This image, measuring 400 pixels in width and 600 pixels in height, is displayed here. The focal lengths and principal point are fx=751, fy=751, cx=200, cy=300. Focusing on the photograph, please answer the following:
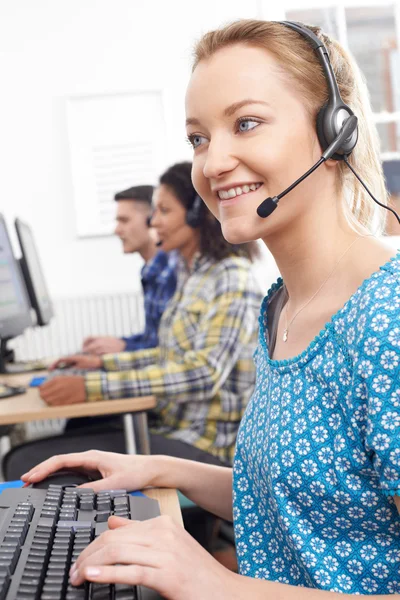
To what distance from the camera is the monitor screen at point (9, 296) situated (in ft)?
8.21

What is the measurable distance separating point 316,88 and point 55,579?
0.62m

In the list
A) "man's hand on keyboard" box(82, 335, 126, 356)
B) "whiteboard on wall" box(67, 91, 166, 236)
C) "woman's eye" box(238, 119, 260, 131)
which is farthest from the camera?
"whiteboard on wall" box(67, 91, 166, 236)

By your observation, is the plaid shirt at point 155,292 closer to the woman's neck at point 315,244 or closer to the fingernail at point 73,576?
the woman's neck at point 315,244

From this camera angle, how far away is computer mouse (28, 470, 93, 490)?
103 centimetres

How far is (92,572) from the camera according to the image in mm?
601

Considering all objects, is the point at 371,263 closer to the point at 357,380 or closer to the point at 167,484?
the point at 357,380

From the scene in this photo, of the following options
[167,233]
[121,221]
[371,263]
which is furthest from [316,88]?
[121,221]

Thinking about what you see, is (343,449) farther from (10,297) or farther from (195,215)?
(10,297)

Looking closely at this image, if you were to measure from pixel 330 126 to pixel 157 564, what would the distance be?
20.7 inches

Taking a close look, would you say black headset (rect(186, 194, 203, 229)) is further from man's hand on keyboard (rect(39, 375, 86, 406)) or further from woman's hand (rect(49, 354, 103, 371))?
man's hand on keyboard (rect(39, 375, 86, 406))

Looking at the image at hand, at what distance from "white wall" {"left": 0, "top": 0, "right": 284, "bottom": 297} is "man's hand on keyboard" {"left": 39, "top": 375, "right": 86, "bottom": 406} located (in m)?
3.20

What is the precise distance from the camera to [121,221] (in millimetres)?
3791

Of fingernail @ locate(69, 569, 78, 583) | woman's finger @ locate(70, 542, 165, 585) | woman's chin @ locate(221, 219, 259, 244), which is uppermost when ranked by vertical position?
woman's chin @ locate(221, 219, 259, 244)

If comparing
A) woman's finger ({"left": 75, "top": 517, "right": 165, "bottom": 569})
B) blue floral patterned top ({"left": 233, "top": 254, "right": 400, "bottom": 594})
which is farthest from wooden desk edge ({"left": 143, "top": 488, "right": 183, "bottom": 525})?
woman's finger ({"left": 75, "top": 517, "right": 165, "bottom": 569})
